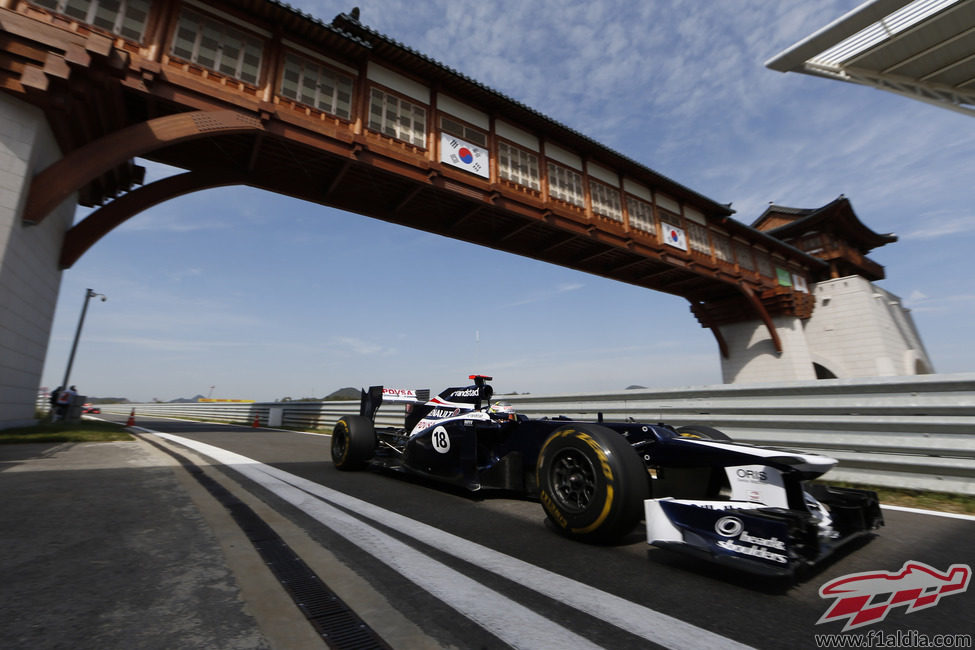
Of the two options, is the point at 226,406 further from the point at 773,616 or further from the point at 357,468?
the point at 773,616

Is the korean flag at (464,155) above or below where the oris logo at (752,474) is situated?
above

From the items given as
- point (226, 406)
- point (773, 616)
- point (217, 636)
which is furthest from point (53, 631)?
point (226, 406)

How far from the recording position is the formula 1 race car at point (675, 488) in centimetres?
190

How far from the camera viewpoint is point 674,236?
1920 centimetres

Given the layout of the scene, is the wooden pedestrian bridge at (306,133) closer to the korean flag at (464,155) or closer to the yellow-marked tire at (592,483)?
the korean flag at (464,155)

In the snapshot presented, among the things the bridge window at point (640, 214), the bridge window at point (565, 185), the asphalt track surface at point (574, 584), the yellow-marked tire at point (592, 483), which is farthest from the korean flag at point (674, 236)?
the yellow-marked tire at point (592, 483)

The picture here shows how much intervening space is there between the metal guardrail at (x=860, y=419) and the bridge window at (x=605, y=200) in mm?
12276

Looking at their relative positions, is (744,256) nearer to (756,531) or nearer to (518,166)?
(518,166)

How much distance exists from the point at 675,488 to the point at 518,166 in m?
13.6

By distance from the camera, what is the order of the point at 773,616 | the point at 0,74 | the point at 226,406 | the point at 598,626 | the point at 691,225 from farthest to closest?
the point at 226,406
the point at 691,225
the point at 0,74
the point at 773,616
the point at 598,626

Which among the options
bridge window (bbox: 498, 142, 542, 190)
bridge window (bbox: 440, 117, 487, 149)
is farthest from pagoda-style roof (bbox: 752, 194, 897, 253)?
bridge window (bbox: 440, 117, 487, 149)

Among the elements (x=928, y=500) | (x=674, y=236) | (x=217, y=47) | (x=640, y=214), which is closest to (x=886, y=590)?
(x=928, y=500)

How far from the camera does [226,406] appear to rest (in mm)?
22609

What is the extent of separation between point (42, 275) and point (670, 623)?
12291 millimetres
